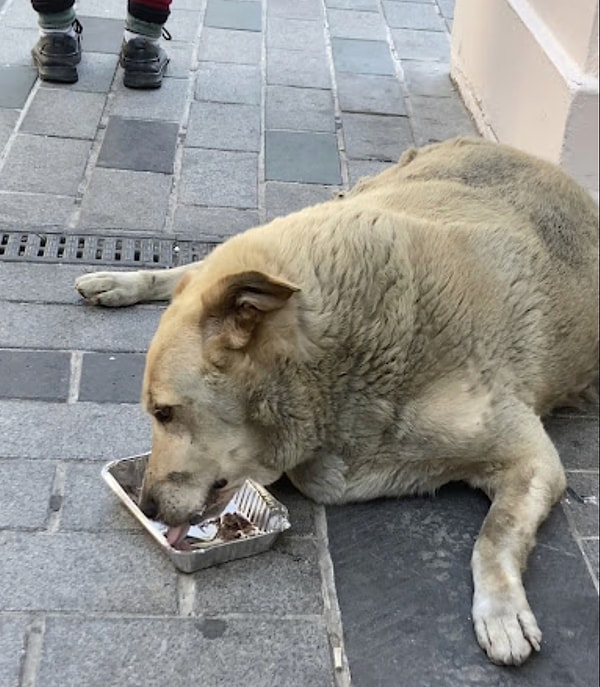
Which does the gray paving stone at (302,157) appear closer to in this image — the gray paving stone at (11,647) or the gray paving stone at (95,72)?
the gray paving stone at (95,72)

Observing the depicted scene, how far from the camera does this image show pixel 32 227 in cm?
493

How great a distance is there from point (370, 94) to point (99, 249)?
2.55 metres

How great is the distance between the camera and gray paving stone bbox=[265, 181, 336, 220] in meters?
5.27

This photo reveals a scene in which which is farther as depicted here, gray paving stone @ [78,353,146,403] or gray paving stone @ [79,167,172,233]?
gray paving stone @ [79,167,172,233]

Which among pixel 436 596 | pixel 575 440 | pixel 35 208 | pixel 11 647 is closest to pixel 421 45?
pixel 35 208

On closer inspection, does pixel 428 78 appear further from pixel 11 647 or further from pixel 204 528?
pixel 11 647

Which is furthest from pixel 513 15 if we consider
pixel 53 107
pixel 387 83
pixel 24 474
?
pixel 24 474

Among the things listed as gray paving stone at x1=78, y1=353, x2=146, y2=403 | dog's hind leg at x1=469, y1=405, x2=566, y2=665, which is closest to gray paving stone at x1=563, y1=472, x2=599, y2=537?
dog's hind leg at x1=469, y1=405, x2=566, y2=665

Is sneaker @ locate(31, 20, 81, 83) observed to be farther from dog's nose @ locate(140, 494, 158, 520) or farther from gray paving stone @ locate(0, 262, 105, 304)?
dog's nose @ locate(140, 494, 158, 520)

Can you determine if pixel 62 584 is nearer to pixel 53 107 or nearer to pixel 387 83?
pixel 53 107

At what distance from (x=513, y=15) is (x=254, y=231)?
3.04 m

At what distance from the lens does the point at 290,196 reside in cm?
538

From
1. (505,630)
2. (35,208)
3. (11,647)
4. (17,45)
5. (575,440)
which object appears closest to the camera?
(11,647)

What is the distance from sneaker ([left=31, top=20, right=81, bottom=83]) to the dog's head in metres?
3.64
